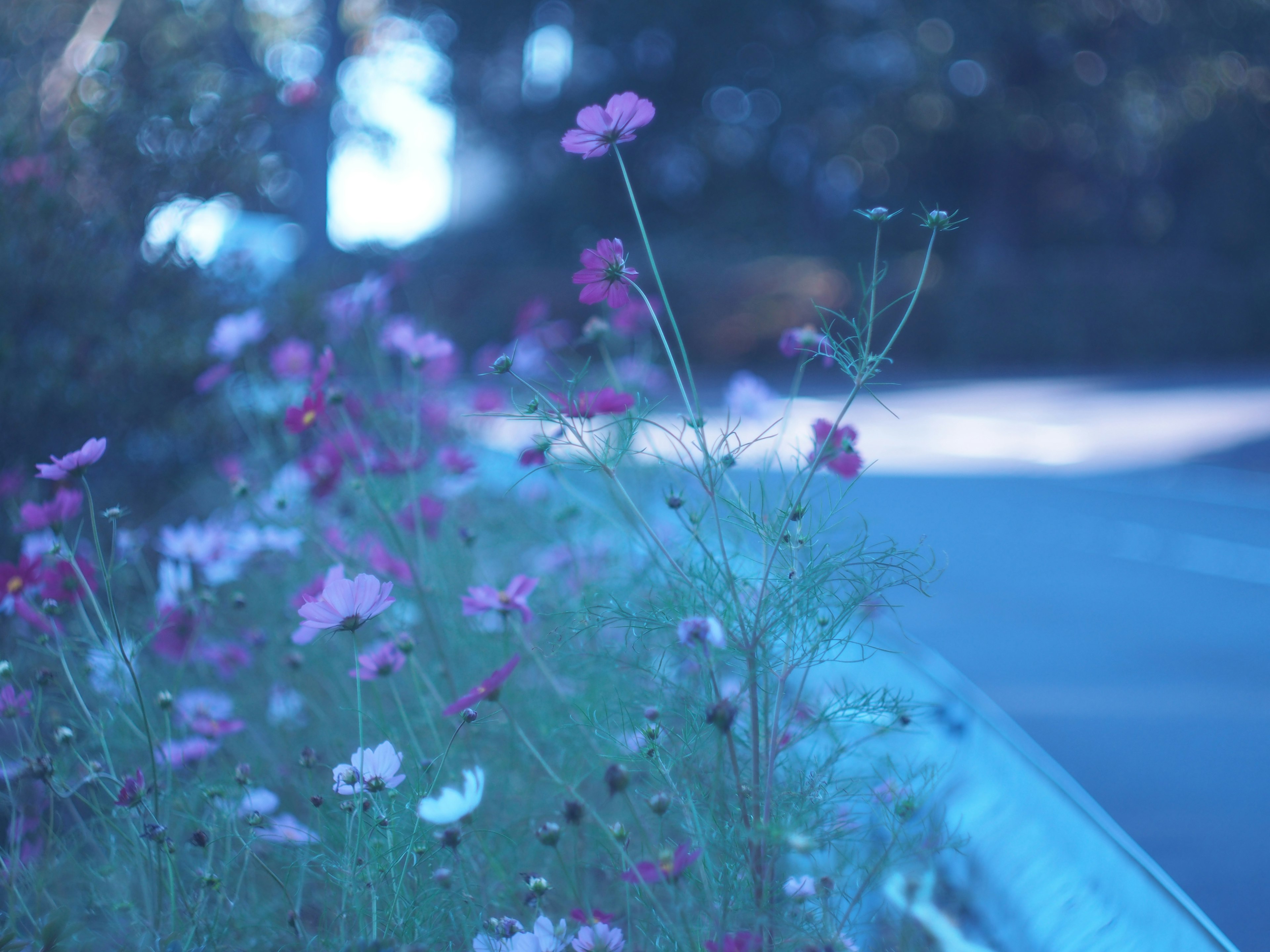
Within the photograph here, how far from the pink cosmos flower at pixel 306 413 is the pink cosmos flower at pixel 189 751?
55 centimetres

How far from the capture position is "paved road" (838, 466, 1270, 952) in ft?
8.27

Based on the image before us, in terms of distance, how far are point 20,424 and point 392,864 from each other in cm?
208

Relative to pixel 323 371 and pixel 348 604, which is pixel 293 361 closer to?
pixel 323 371

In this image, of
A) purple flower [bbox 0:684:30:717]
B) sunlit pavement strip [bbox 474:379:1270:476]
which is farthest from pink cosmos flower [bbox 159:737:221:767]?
sunlit pavement strip [bbox 474:379:1270:476]

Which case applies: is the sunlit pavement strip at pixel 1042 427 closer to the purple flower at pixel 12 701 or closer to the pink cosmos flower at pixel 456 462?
the pink cosmos flower at pixel 456 462

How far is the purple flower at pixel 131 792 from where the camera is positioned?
48.2 inches

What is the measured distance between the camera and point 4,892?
1619 millimetres

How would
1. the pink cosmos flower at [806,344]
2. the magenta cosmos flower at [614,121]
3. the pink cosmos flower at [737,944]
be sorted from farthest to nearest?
1. the pink cosmos flower at [806,344]
2. the magenta cosmos flower at [614,121]
3. the pink cosmos flower at [737,944]

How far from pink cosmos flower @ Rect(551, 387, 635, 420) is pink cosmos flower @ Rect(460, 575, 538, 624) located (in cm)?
24

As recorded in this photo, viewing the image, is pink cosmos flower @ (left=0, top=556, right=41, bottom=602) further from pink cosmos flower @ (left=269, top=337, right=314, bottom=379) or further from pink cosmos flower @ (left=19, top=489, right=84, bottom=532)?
pink cosmos flower @ (left=269, top=337, right=314, bottom=379)

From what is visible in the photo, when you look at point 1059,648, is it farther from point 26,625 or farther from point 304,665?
point 26,625

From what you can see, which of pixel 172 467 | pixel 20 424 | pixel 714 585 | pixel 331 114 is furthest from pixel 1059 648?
pixel 331 114

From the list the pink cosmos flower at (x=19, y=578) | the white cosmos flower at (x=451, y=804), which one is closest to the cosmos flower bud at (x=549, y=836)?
the white cosmos flower at (x=451, y=804)

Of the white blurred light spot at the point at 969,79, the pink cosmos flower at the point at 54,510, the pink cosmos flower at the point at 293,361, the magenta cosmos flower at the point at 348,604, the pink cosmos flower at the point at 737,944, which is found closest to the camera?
the pink cosmos flower at the point at 737,944
